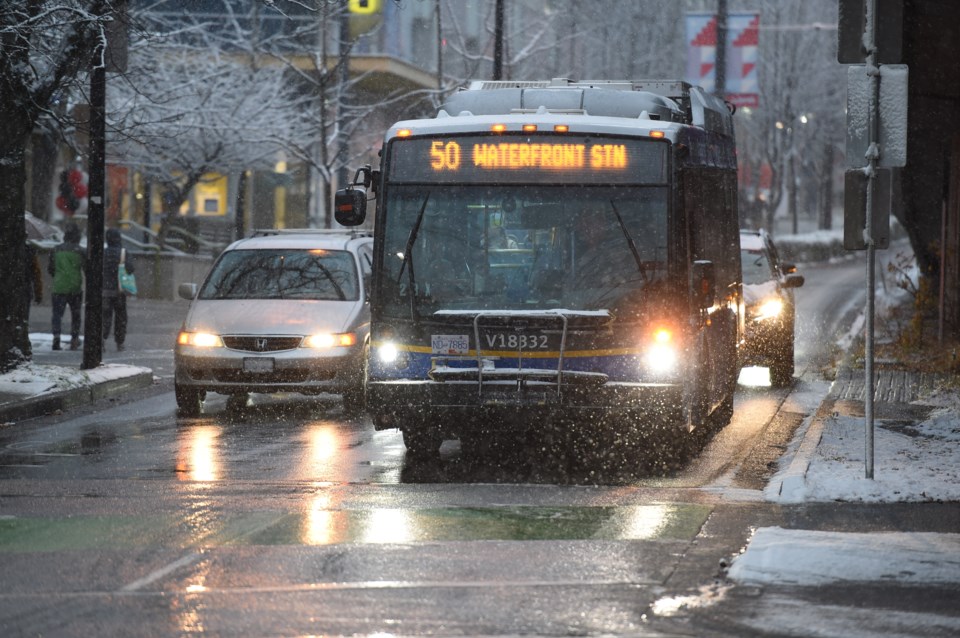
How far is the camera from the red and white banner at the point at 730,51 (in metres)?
36.7

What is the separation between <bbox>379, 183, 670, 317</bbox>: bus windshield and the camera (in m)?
11.6

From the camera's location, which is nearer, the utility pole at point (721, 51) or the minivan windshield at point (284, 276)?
the minivan windshield at point (284, 276)

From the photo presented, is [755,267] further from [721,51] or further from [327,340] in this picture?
[721,51]

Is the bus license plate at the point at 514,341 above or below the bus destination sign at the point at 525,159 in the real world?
below

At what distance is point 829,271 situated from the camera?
174 ft

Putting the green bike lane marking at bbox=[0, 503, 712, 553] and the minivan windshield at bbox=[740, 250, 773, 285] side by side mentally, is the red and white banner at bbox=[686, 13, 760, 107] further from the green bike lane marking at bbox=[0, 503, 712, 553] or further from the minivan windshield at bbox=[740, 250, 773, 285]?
the green bike lane marking at bbox=[0, 503, 712, 553]

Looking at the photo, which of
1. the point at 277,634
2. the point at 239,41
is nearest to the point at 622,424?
the point at 277,634

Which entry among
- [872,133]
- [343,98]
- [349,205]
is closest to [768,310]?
[349,205]

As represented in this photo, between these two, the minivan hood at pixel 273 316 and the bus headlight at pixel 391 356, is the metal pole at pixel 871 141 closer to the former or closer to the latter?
the bus headlight at pixel 391 356

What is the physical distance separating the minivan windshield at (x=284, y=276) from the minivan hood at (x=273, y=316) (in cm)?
20

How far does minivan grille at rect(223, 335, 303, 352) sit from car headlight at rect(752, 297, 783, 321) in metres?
6.05

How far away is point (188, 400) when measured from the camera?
1593 centimetres

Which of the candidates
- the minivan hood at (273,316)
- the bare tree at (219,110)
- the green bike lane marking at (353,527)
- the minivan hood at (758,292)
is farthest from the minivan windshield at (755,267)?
the bare tree at (219,110)

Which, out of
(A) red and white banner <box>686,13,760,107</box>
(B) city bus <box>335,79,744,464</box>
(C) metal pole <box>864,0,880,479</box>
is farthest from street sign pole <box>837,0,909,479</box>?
(A) red and white banner <box>686,13,760,107</box>
